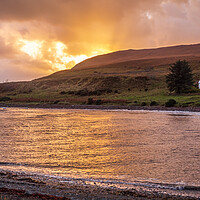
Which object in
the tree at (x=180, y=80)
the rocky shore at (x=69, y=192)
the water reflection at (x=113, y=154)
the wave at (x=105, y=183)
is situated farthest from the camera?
the tree at (x=180, y=80)

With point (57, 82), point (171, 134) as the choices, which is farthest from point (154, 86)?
point (171, 134)

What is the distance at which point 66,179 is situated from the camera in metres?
11.1

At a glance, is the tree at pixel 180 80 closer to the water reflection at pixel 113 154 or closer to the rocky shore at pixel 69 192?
the water reflection at pixel 113 154

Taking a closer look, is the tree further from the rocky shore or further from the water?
the rocky shore

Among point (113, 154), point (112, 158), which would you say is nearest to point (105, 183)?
point (112, 158)

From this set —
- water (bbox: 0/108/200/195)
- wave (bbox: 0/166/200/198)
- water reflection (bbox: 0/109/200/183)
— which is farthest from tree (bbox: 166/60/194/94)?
wave (bbox: 0/166/200/198)

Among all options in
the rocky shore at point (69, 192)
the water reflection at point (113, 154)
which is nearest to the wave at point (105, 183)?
the rocky shore at point (69, 192)

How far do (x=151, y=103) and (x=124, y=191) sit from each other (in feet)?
168

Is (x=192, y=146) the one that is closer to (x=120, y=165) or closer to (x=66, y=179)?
(x=120, y=165)

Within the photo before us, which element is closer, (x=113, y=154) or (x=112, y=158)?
(x=112, y=158)

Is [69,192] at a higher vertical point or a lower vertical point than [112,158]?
higher

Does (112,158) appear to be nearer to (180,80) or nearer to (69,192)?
(69,192)

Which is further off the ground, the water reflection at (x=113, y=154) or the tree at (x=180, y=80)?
the tree at (x=180, y=80)

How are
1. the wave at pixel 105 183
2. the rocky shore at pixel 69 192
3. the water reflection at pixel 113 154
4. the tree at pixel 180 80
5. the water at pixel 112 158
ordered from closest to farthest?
1. the rocky shore at pixel 69 192
2. the wave at pixel 105 183
3. the water at pixel 112 158
4. the water reflection at pixel 113 154
5. the tree at pixel 180 80
